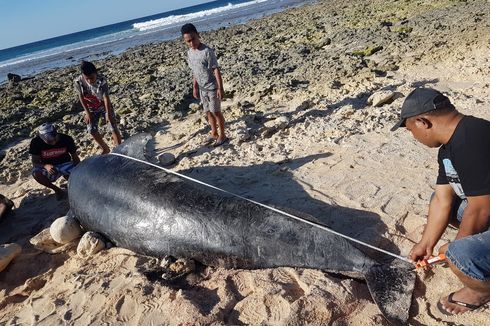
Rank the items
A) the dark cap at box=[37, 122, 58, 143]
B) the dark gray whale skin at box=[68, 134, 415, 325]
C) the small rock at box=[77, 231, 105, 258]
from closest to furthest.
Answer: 1. the dark gray whale skin at box=[68, 134, 415, 325]
2. the small rock at box=[77, 231, 105, 258]
3. the dark cap at box=[37, 122, 58, 143]

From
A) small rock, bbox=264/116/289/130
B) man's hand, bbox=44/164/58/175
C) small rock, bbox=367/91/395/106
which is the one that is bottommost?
small rock, bbox=264/116/289/130

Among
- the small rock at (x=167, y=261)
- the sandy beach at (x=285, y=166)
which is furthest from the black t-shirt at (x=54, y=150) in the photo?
the small rock at (x=167, y=261)

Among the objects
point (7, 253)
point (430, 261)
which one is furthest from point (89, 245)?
point (430, 261)

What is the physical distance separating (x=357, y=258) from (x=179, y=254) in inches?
63.4

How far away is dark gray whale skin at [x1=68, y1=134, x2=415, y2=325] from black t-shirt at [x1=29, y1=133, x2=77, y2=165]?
4.45 ft

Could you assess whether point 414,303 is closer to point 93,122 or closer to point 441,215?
point 441,215

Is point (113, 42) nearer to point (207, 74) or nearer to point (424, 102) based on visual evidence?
point (207, 74)

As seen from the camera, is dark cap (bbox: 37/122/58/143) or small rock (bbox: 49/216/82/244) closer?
small rock (bbox: 49/216/82/244)

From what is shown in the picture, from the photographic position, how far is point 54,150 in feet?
19.6

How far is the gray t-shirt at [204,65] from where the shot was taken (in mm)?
6117

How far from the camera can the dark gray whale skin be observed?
10.1 ft

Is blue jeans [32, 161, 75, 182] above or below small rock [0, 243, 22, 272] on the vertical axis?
above

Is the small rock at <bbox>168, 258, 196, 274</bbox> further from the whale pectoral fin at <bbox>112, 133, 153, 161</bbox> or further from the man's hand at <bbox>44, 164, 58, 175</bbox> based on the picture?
the man's hand at <bbox>44, 164, 58, 175</bbox>

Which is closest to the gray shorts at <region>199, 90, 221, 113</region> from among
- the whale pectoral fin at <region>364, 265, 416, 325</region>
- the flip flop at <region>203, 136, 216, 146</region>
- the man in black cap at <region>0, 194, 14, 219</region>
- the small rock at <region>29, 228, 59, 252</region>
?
the flip flop at <region>203, 136, 216, 146</region>
